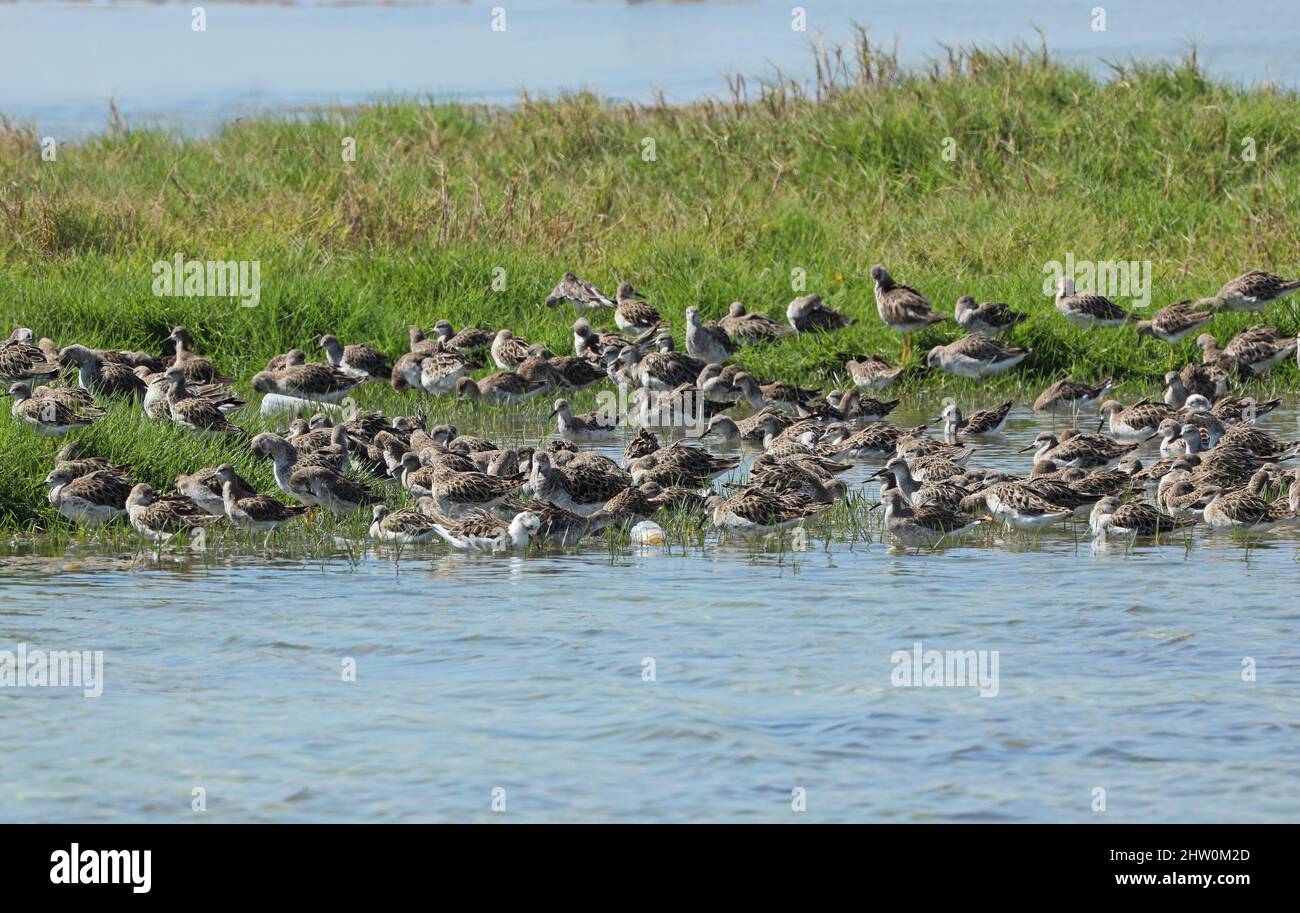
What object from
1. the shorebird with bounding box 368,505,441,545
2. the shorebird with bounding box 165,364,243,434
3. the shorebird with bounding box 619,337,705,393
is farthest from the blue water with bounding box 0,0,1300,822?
the shorebird with bounding box 619,337,705,393

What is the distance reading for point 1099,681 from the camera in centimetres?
1037

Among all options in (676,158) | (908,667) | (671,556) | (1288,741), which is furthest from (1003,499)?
(676,158)

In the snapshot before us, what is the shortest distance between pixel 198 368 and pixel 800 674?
10.3 m

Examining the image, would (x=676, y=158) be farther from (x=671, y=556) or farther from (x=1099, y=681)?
(x=1099, y=681)

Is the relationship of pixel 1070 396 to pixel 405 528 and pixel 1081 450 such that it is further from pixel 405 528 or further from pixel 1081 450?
pixel 405 528

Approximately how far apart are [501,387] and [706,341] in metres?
2.41

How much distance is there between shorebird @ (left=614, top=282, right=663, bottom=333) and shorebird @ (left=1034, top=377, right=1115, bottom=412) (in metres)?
4.73

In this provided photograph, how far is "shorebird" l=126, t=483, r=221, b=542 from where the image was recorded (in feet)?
45.0

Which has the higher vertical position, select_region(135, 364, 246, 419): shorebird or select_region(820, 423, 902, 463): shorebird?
select_region(135, 364, 246, 419): shorebird

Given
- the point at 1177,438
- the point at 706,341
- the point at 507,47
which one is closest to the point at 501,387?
the point at 706,341

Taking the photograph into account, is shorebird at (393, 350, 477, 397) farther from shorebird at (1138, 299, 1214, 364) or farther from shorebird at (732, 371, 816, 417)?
shorebird at (1138, 299, 1214, 364)

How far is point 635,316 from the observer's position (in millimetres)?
21875

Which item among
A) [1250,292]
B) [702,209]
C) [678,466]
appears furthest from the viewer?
[702,209]
